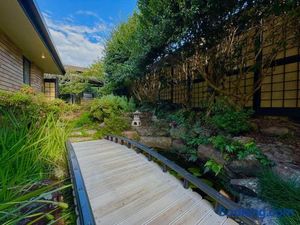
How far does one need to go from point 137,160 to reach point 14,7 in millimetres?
3894

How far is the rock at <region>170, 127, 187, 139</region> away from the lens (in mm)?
5421

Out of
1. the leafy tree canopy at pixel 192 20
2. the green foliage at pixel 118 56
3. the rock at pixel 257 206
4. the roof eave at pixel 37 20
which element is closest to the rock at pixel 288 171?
the rock at pixel 257 206

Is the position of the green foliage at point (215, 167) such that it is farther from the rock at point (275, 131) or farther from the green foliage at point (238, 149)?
the rock at point (275, 131)

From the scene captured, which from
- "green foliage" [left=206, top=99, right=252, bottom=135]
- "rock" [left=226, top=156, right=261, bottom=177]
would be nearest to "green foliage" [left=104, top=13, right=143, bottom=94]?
"green foliage" [left=206, top=99, right=252, bottom=135]

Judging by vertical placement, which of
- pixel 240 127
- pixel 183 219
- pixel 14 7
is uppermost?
pixel 14 7

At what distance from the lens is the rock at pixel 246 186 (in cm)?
269

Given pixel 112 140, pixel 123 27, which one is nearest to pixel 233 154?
pixel 112 140

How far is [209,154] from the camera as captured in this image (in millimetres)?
4066

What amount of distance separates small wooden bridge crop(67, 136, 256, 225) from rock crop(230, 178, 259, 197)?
0.88 metres

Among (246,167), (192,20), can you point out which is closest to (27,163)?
(246,167)

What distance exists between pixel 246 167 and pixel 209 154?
0.96 metres

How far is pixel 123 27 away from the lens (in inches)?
409

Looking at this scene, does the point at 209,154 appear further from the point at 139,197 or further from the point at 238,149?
the point at 139,197

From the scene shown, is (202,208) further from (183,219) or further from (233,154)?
(233,154)
